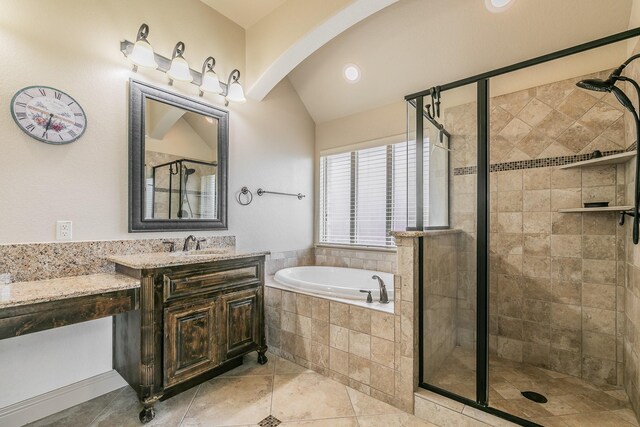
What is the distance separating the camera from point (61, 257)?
5.83 ft

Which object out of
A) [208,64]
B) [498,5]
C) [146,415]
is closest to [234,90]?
[208,64]

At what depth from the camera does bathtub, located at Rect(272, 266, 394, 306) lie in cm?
234

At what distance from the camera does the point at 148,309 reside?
168 cm

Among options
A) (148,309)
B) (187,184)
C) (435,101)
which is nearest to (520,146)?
(435,101)

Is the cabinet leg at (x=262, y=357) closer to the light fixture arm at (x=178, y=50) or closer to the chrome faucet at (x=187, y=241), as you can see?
the chrome faucet at (x=187, y=241)

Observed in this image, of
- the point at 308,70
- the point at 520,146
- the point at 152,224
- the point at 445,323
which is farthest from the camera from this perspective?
the point at 308,70

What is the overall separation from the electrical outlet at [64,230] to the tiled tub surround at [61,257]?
0.14ft

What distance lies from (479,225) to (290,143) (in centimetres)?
227

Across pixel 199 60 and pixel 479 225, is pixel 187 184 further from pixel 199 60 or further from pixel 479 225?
pixel 479 225

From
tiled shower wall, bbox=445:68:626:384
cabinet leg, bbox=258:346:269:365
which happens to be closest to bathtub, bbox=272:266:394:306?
cabinet leg, bbox=258:346:269:365

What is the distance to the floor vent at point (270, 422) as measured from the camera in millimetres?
1687

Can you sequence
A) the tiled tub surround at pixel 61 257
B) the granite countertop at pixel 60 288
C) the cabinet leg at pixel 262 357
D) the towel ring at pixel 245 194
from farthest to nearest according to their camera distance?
→ the towel ring at pixel 245 194
the cabinet leg at pixel 262 357
the tiled tub surround at pixel 61 257
the granite countertop at pixel 60 288

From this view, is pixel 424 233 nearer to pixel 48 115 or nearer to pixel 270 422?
pixel 270 422

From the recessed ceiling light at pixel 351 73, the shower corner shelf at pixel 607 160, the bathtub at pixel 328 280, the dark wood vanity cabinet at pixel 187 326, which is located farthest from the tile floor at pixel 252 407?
the recessed ceiling light at pixel 351 73
